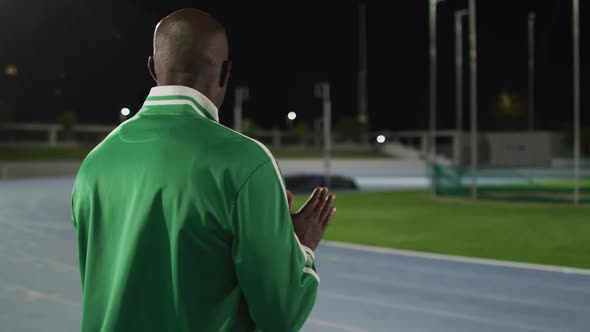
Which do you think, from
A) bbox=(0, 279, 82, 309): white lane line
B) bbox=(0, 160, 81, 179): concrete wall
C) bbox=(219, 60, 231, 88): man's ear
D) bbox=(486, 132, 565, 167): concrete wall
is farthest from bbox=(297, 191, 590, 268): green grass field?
bbox=(486, 132, 565, 167): concrete wall

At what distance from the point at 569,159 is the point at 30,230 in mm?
45187

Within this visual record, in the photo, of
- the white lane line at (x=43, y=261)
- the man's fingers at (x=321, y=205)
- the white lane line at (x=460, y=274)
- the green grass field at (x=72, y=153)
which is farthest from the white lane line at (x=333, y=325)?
the green grass field at (x=72, y=153)

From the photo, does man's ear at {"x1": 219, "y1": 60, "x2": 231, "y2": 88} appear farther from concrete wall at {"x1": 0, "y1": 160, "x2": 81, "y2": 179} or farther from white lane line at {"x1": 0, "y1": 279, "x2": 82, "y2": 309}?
concrete wall at {"x1": 0, "y1": 160, "x2": 81, "y2": 179}

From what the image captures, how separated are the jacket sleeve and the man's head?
319mm

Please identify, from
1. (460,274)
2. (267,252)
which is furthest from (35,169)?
(267,252)

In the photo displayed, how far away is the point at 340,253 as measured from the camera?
33.4 feet

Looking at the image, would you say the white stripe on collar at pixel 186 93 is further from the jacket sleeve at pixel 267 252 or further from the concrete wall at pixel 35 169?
the concrete wall at pixel 35 169

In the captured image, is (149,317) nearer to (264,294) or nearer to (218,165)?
(264,294)

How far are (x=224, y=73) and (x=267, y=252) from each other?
1.65 feet

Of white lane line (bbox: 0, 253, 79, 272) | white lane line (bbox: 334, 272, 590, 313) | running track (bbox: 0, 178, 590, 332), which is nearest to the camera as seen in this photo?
running track (bbox: 0, 178, 590, 332)

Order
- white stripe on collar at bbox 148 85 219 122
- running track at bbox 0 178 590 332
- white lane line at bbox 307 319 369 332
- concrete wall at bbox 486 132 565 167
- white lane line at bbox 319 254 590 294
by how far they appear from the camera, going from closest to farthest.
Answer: white stripe on collar at bbox 148 85 219 122
white lane line at bbox 307 319 369 332
running track at bbox 0 178 590 332
white lane line at bbox 319 254 590 294
concrete wall at bbox 486 132 565 167

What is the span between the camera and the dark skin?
5.43ft

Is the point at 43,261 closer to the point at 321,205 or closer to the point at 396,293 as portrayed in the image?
the point at 396,293

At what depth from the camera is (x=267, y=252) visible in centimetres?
145
